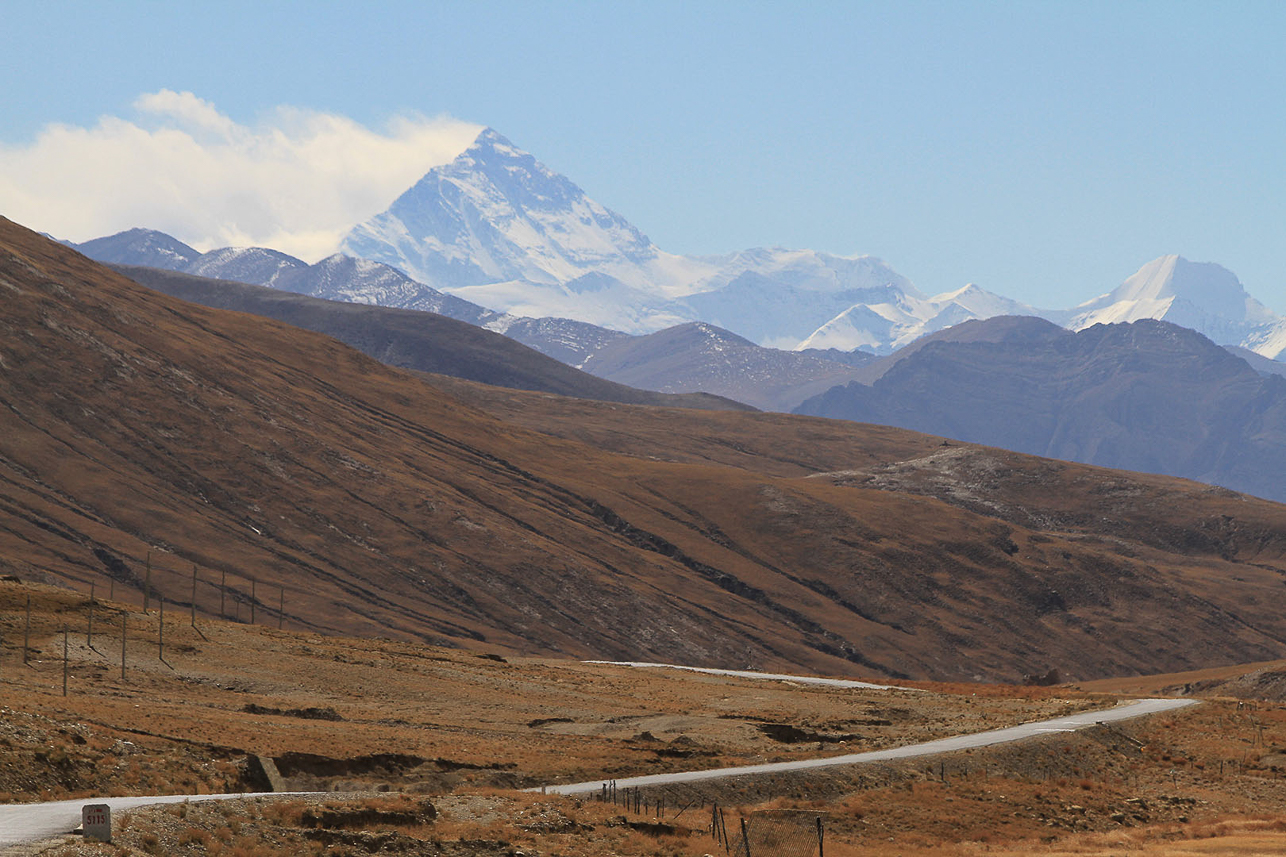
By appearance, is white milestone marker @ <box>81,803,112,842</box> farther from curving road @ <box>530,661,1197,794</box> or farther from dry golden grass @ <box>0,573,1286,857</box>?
curving road @ <box>530,661,1197,794</box>

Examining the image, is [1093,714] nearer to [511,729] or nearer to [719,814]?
[511,729]

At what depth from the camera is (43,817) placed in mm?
27000

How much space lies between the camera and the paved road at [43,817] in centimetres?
2520

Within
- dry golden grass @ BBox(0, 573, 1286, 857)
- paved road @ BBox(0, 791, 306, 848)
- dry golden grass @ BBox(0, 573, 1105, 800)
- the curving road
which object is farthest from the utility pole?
paved road @ BBox(0, 791, 306, 848)

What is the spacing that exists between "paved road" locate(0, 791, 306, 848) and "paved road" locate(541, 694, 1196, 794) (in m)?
13.0

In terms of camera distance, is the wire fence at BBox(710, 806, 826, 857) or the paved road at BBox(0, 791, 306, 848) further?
the wire fence at BBox(710, 806, 826, 857)

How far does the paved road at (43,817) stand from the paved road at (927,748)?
13.0 m

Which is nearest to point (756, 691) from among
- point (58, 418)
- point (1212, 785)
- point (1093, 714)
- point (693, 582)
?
point (1093, 714)

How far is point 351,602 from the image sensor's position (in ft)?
478

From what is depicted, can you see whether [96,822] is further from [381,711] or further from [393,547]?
[393,547]

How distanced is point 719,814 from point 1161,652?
16850cm

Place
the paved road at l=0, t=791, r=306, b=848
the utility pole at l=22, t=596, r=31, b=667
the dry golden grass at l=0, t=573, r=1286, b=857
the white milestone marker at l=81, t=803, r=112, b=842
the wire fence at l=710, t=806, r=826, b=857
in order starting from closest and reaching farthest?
the white milestone marker at l=81, t=803, r=112, b=842, the paved road at l=0, t=791, r=306, b=848, the dry golden grass at l=0, t=573, r=1286, b=857, the wire fence at l=710, t=806, r=826, b=857, the utility pole at l=22, t=596, r=31, b=667

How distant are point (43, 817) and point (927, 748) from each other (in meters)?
34.6

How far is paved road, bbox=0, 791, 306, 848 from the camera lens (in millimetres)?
25203
